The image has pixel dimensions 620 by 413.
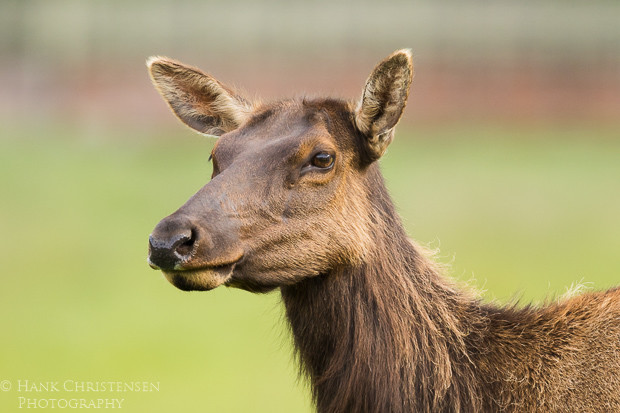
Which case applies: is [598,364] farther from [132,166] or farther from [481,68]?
[481,68]

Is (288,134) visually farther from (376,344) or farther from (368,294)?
(376,344)

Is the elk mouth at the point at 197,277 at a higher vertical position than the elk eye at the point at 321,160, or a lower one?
lower

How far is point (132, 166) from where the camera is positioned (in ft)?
120

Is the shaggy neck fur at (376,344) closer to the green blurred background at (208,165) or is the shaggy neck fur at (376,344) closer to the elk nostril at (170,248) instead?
the elk nostril at (170,248)

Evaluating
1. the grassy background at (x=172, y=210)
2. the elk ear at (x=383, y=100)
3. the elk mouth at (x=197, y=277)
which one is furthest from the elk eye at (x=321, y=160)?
the grassy background at (x=172, y=210)

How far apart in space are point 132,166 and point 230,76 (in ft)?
21.9

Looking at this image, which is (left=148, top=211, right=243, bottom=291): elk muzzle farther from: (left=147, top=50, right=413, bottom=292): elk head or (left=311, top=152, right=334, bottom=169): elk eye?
(left=311, top=152, right=334, bottom=169): elk eye

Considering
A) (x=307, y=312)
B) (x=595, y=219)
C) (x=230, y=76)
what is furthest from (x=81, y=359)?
(x=230, y=76)

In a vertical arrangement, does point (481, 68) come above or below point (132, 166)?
above

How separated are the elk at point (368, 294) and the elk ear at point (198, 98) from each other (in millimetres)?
688

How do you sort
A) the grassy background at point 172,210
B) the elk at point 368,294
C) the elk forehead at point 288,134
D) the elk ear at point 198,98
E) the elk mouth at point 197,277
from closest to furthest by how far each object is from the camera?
the elk mouth at point 197,277
the elk at point 368,294
the elk forehead at point 288,134
the elk ear at point 198,98
the grassy background at point 172,210

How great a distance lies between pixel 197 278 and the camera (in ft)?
21.7

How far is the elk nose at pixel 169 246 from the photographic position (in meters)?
6.45

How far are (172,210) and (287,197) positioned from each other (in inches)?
767
